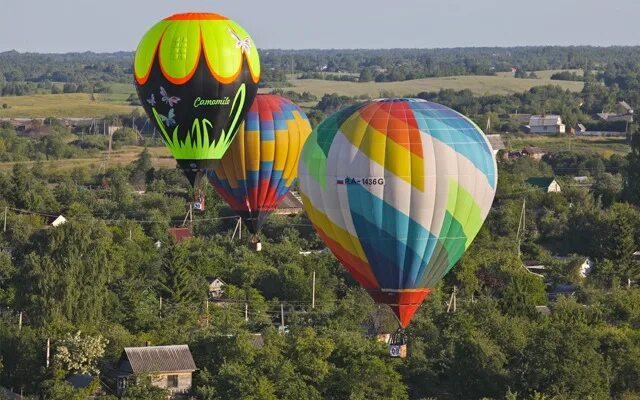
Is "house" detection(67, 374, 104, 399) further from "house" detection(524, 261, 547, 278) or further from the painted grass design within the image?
"house" detection(524, 261, 547, 278)

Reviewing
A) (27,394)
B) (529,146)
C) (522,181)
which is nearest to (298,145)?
(27,394)

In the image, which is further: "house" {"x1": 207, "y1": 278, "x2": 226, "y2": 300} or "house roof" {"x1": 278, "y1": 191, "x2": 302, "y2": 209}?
"house roof" {"x1": 278, "y1": 191, "x2": 302, "y2": 209}

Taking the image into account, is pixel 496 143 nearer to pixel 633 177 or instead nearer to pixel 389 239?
pixel 633 177

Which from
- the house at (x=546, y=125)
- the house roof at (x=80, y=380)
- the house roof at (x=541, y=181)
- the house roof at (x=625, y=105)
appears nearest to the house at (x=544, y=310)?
the house roof at (x=80, y=380)

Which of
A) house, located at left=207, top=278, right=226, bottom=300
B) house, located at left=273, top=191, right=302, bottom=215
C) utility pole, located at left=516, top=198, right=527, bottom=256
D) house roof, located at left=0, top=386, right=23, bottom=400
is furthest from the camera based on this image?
house, located at left=273, top=191, right=302, bottom=215

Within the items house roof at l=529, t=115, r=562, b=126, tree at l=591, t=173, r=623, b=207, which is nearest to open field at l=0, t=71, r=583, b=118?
house roof at l=529, t=115, r=562, b=126

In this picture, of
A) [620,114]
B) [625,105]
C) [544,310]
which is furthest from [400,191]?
[625,105]

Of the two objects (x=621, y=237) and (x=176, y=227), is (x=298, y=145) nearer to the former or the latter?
(x=621, y=237)
